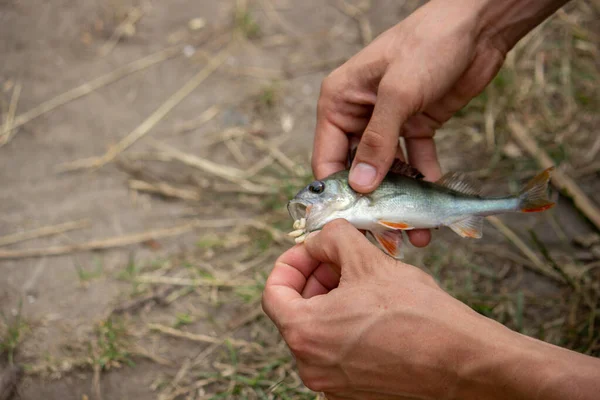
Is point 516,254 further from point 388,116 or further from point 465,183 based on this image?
point 388,116

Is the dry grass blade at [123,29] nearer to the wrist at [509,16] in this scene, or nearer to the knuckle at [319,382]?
the wrist at [509,16]

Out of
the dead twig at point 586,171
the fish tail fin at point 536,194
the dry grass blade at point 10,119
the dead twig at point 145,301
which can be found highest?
the fish tail fin at point 536,194

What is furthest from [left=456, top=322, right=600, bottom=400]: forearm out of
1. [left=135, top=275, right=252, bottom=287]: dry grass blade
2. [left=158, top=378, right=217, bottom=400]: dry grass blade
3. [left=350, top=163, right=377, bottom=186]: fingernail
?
[left=135, top=275, right=252, bottom=287]: dry grass blade

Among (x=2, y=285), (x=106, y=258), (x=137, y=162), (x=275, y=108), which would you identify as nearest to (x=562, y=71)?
(x=275, y=108)

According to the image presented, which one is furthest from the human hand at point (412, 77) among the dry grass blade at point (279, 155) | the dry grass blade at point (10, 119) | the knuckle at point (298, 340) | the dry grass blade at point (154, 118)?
the dry grass blade at point (10, 119)

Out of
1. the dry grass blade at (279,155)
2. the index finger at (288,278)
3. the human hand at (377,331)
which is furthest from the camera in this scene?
the dry grass blade at (279,155)

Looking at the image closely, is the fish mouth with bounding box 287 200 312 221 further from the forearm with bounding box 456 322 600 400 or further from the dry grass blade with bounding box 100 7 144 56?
the dry grass blade with bounding box 100 7 144 56
